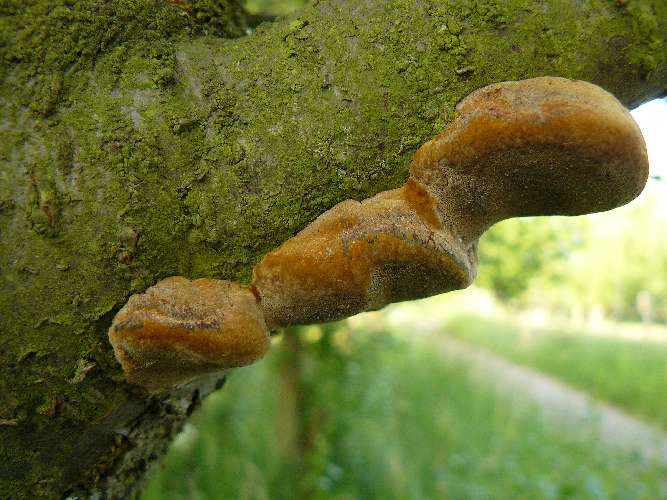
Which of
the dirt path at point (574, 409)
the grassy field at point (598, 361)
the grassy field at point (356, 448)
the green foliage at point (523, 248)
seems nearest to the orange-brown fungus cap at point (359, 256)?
the green foliage at point (523, 248)

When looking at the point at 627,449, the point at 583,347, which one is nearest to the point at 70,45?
the point at 627,449

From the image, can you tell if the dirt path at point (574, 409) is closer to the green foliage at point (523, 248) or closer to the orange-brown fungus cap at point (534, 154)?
the green foliage at point (523, 248)

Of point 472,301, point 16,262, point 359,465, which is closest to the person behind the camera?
point 16,262

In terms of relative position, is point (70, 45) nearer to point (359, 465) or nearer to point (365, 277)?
point (365, 277)

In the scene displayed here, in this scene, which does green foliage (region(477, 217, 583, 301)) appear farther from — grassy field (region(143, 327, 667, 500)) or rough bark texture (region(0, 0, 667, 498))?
rough bark texture (region(0, 0, 667, 498))

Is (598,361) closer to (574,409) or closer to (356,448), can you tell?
(574,409)

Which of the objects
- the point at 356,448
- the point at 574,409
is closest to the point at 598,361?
the point at 574,409

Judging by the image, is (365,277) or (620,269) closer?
(365,277)
